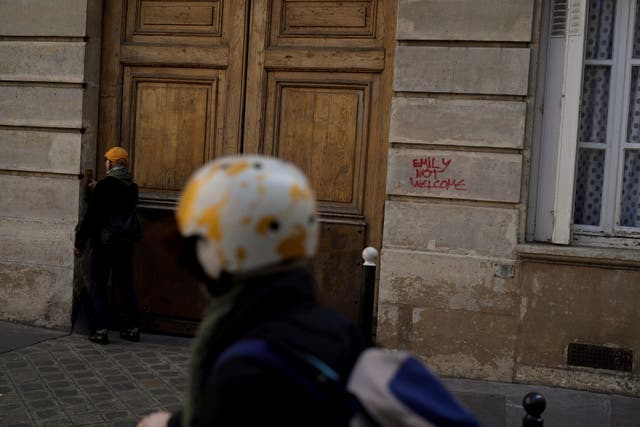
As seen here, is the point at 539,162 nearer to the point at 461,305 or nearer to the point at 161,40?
the point at 461,305

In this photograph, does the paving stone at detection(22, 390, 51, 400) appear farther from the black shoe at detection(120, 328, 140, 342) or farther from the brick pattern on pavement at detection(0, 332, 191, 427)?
the black shoe at detection(120, 328, 140, 342)

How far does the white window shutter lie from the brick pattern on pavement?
3.11 meters

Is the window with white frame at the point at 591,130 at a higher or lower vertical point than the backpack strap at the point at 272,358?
higher

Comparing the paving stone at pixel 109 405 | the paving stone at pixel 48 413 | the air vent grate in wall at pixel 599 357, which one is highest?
the air vent grate in wall at pixel 599 357

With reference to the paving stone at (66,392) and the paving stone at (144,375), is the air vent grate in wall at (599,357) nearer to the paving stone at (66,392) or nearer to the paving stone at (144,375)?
the paving stone at (144,375)

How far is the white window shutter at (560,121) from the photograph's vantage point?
626cm

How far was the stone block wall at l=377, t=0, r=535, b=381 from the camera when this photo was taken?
6340 millimetres

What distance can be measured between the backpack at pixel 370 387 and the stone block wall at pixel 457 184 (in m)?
4.98

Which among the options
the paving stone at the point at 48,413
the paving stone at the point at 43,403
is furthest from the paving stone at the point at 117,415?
the paving stone at the point at 43,403

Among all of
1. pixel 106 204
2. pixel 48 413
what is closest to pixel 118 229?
pixel 106 204

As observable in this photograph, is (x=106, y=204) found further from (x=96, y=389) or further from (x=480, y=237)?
(x=480, y=237)

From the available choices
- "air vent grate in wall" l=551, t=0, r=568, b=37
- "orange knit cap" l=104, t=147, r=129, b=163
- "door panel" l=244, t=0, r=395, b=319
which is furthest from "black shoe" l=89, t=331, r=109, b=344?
"air vent grate in wall" l=551, t=0, r=568, b=37

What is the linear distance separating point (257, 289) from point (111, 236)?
18.3ft

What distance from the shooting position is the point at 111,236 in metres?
6.91
